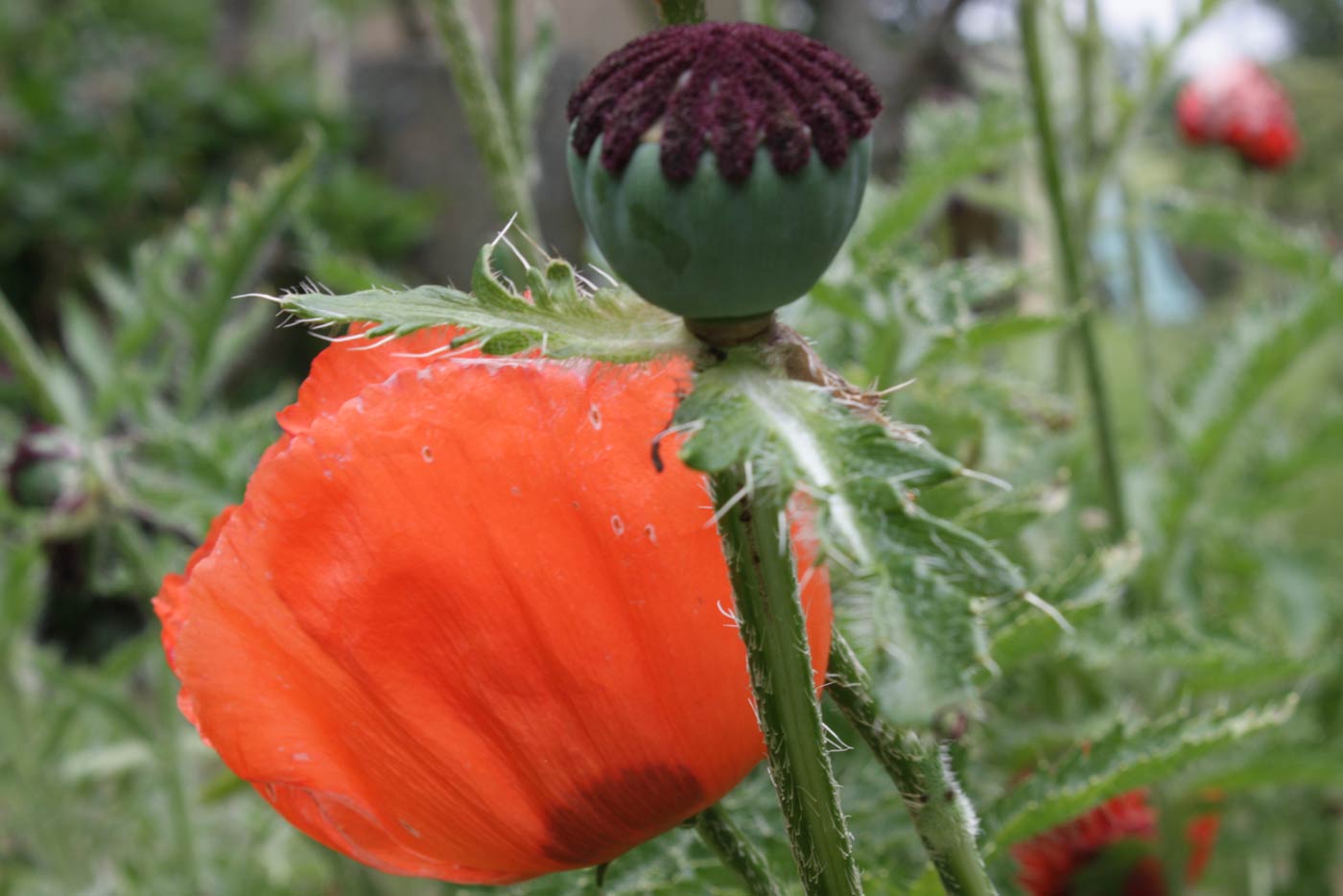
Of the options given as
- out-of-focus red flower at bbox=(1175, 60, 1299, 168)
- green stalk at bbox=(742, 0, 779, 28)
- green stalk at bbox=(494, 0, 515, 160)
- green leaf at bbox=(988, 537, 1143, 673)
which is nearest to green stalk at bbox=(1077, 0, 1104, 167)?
green stalk at bbox=(742, 0, 779, 28)

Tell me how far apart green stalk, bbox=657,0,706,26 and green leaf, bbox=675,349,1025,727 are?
75 mm

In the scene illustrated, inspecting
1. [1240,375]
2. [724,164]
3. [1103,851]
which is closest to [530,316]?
[724,164]

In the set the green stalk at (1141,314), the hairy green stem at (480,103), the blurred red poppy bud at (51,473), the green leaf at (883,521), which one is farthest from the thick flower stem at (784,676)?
the green stalk at (1141,314)

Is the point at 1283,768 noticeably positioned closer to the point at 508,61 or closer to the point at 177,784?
the point at 508,61

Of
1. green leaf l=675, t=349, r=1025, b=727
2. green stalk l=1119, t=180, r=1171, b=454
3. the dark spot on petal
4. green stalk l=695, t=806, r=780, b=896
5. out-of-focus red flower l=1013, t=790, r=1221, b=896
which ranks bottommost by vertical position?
out-of-focus red flower l=1013, t=790, r=1221, b=896

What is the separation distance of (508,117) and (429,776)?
532mm

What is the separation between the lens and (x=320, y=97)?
17.4 ft

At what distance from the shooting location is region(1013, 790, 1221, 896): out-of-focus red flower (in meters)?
0.79

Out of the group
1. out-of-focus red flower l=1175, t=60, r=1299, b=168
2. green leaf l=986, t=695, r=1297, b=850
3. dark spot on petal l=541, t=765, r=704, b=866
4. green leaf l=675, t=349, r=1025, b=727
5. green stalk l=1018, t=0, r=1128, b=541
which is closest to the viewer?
green leaf l=675, t=349, r=1025, b=727

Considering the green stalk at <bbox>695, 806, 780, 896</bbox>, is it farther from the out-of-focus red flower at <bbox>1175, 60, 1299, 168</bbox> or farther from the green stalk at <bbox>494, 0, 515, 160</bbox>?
the out-of-focus red flower at <bbox>1175, 60, 1299, 168</bbox>

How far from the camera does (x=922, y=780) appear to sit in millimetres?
297

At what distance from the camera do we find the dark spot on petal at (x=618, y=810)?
31 centimetres

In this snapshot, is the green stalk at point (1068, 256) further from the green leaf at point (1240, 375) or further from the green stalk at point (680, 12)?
the green stalk at point (680, 12)

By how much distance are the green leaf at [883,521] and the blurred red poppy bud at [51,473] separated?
0.65 metres
